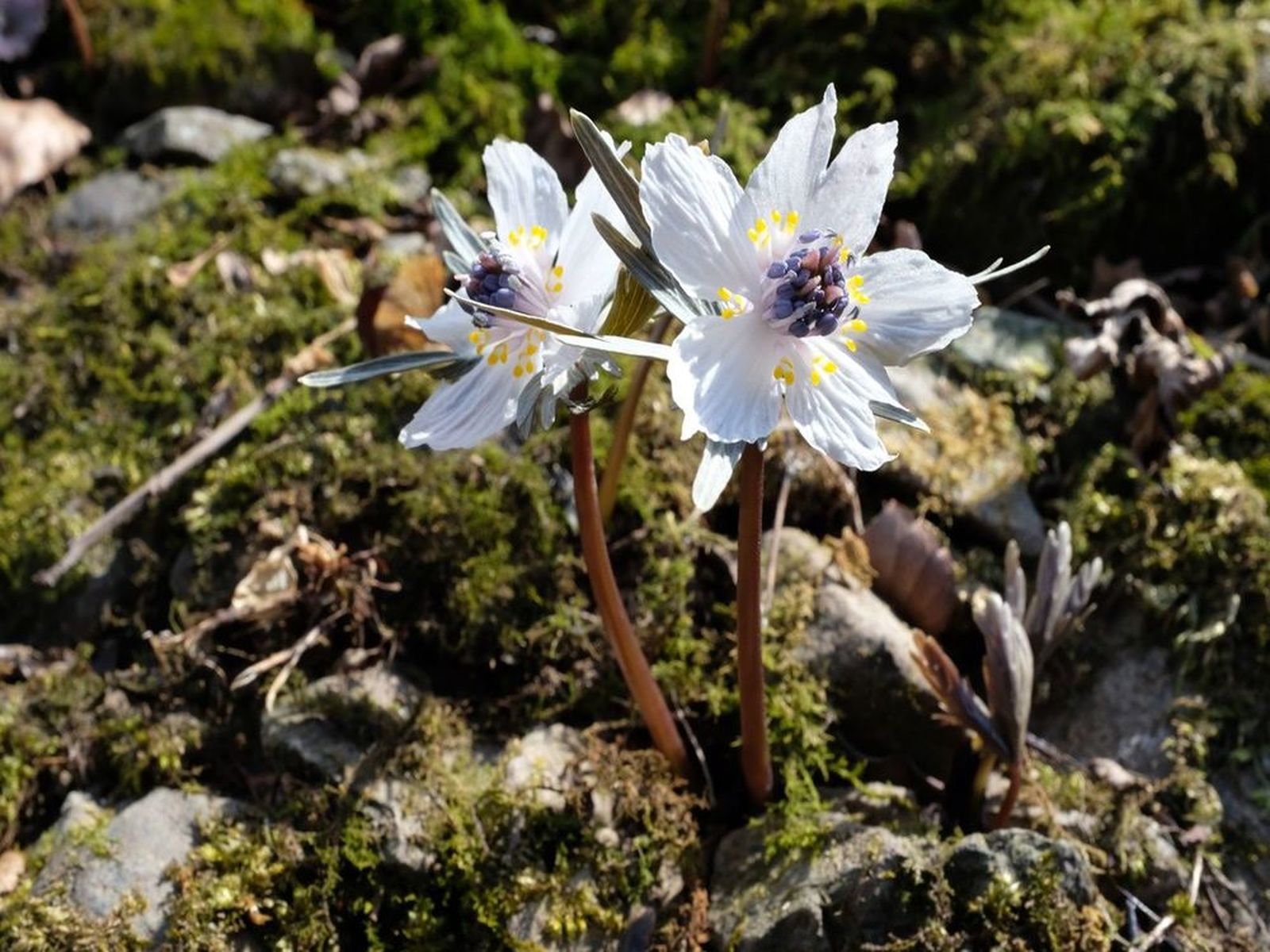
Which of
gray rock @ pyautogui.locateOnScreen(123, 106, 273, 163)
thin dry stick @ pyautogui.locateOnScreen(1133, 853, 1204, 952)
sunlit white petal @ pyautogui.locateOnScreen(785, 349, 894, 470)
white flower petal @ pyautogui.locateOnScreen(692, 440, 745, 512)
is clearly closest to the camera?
white flower petal @ pyautogui.locateOnScreen(692, 440, 745, 512)

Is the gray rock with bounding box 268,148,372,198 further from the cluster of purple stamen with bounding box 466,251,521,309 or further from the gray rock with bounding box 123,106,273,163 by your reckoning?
the cluster of purple stamen with bounding box 466,251,521,309

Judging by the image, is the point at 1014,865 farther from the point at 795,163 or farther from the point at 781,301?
the point at 795,163

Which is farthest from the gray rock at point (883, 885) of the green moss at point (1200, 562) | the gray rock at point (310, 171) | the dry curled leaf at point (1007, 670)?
the gray rock at point (310, 171)

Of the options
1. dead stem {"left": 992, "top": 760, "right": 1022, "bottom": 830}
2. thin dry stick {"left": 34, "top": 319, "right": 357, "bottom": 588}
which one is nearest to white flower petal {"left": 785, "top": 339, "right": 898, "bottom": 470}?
dead stem {"left": 992, "top": 760, "right": 1022, "bottom": 830}

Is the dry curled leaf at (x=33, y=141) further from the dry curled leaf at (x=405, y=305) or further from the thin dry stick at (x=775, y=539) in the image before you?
the thin dry stick at (x=775, y=539)

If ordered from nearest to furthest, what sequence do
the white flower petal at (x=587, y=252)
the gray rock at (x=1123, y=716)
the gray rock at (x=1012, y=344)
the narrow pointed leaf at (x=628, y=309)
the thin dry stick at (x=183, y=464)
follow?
the narrow pointed leaf at (x=628, y=309)
the white flower petal at (x=587, y=252)
the gray rock at (x=1123, y=716)
the thin dry stick at (x=183, y=464)
the gray rock at (x=1012, y=344)

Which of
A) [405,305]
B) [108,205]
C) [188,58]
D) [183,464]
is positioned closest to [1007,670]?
[405,305]
